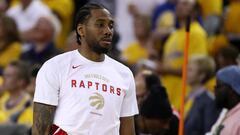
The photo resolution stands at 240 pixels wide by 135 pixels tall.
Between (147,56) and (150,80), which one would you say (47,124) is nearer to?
(150,80)

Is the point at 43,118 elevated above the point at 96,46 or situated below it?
below

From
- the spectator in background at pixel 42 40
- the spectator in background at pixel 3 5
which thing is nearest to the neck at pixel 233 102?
the spectator in background at pixel 42 40

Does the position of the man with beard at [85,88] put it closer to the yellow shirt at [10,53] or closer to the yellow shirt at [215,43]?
the yellow shirt at [215,43]

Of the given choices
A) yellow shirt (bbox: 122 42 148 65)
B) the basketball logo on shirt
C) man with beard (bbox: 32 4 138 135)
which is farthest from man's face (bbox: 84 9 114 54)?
yellow shirt (bbox: 122 42 148 65)

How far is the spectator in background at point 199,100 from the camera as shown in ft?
32.3

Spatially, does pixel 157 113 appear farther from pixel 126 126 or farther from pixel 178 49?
pixel 178 49

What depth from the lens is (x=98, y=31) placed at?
653cm

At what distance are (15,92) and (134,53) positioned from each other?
2060 millimetres

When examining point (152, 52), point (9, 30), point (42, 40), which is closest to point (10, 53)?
point (9, 30)

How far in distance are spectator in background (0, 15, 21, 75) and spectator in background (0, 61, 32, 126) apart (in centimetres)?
104

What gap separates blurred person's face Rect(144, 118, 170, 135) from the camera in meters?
8.84

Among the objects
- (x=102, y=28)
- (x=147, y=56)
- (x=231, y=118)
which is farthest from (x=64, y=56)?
(x=147, y=56)

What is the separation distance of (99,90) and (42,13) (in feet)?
22.4

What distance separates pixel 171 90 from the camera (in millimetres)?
11531
